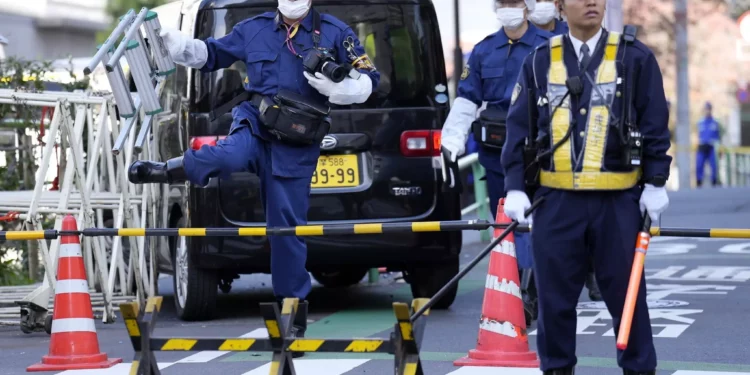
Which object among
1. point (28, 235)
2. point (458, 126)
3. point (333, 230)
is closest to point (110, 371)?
point (28, 235)

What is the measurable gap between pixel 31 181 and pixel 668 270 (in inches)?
194

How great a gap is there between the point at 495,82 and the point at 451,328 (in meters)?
1.45

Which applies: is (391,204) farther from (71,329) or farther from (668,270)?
(668,270)

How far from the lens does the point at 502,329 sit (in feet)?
24.3

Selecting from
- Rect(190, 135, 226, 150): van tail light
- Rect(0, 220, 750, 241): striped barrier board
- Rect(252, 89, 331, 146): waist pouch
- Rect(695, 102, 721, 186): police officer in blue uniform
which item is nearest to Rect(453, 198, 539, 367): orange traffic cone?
Rect(0, 220, 750, 241): striped barrier board

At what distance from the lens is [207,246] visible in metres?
9.12

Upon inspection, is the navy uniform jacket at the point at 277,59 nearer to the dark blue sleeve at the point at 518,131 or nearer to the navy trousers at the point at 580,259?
the dark blue sleeve at the point at 518,131

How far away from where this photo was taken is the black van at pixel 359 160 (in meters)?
9.05

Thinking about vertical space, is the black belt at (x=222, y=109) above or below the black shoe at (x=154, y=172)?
above

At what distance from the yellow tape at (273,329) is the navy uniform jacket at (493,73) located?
325cm

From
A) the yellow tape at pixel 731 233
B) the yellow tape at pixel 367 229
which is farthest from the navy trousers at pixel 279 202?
the yellow tape at pixel 731 233

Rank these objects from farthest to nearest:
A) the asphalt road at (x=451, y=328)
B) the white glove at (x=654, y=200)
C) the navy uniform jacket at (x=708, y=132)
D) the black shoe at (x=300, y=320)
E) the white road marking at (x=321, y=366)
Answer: the navy uniform jacket at (x=708, y=132) < the asphalt road at (x=451, y=328) < the white road marking at (x=321, y=366) < the black shoe at (x=300, y=320) < the white glove at (x=654, y=200)

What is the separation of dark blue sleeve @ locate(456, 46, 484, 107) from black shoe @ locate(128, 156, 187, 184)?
2.09 m

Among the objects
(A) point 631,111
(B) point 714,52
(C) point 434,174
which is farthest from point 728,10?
(A) point 631,111
